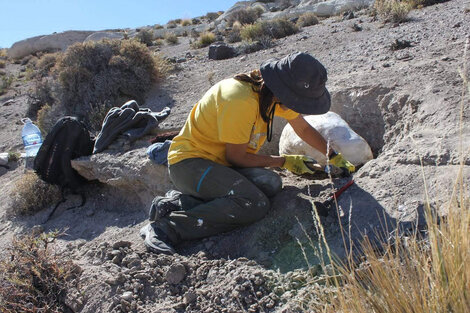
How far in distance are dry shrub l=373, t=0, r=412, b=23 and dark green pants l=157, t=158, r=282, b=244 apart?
6523 millimetres

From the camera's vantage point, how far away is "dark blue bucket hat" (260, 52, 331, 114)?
2.89 m

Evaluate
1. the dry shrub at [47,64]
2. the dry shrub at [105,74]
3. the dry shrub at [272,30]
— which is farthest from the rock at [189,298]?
the dry shrub at [47,64]

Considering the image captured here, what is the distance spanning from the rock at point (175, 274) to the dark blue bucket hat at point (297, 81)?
4.15ft

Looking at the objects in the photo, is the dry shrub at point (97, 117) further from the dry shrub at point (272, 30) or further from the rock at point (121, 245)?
the dry shrub at point (272, 30)

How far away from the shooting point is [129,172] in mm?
4898

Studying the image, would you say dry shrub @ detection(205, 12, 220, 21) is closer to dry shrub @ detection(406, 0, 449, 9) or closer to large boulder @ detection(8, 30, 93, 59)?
large boulder @ detection(8, 30, 93, 59)

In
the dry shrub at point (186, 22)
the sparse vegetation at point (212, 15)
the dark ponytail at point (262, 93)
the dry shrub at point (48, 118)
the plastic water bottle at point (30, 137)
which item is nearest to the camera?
the dark ponytail at point (262, 93)

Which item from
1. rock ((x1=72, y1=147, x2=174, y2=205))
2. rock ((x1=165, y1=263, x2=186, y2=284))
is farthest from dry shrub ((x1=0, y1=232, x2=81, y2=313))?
rock ((x1=72, y1=147, x2=174, y2=205))

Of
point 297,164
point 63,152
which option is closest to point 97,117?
point 63,152

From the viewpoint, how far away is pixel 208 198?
3.47 m

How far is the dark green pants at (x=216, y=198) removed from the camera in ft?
10.8

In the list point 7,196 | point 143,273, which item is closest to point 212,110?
point 143,273

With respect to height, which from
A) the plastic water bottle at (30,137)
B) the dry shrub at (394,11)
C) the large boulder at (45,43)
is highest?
the large boulder at (45,43)

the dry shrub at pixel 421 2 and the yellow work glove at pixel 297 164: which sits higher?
the dry shrub at pixel 421 2
